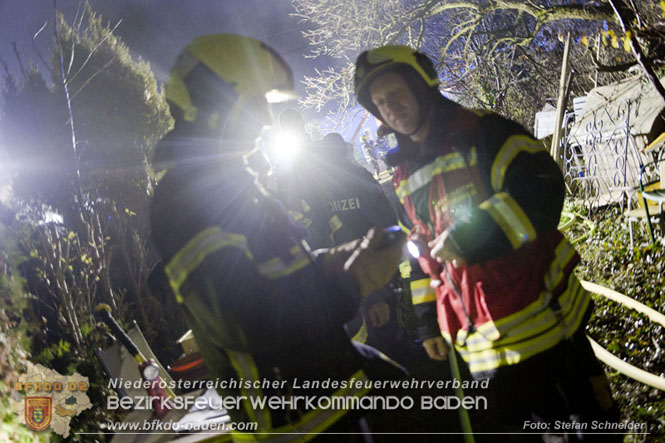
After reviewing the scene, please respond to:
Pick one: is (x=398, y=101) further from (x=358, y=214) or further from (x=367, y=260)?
(x=358, y=214)

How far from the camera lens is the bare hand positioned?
2.03m

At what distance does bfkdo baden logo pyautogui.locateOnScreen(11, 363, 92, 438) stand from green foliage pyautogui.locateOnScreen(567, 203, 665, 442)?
14.5 feet

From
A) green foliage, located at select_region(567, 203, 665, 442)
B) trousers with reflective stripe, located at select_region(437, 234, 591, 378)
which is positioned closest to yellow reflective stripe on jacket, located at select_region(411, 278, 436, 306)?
trousers with reflective stripe, located at select_region(437, 234, 591, 378)

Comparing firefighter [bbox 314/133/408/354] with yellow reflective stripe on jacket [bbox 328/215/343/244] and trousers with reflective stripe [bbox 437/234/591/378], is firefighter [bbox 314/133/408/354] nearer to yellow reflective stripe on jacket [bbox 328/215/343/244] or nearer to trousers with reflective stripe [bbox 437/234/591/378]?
yellow reflective stripe on jacket [bbox 328/215/343/244]

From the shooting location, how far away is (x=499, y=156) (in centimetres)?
166

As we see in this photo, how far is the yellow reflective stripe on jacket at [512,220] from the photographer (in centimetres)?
154

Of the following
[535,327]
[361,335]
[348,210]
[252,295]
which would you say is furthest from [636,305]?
[252,295]

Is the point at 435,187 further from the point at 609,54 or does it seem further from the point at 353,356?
the point at 609,54

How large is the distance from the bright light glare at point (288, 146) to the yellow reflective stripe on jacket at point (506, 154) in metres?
3.08

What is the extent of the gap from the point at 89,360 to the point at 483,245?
5.31 m

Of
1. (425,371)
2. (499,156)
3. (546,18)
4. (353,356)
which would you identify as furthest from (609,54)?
(353,356)

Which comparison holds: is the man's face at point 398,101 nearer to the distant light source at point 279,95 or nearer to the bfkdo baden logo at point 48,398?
the distant light source at point 279,95

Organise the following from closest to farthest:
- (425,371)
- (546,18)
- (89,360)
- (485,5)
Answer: (425,371)
(89,360)
(546,18)
(485,5)

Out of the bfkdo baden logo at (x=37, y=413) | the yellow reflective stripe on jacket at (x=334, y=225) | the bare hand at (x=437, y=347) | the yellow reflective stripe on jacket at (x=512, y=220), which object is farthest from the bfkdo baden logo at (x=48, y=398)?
the yellow reflective stripe on jacket at (x=512, y=220)
